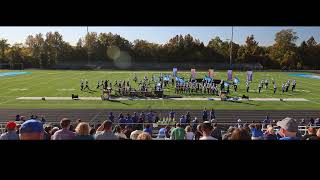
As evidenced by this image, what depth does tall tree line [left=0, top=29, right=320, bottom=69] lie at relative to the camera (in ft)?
222

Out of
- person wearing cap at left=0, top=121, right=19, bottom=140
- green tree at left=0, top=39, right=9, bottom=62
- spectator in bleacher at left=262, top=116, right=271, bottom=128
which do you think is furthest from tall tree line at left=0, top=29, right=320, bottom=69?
person wearing cap at left=0, top=121, right=19, bottom=140

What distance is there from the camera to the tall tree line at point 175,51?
67812mm

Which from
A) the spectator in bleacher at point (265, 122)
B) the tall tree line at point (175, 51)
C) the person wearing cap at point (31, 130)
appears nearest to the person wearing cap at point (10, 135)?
the person wearing cap at point (31, 130)

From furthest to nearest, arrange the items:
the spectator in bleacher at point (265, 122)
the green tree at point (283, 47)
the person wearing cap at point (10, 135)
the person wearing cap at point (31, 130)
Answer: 1. the green tree at point (283, 47)
2. the spectator in bleacher at point (265, 122)
3. the person wearing cap at point (10, 135)
4. the person wearing cap at point (31, 130)

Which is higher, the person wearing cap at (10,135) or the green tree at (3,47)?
the green tree at (3,47)

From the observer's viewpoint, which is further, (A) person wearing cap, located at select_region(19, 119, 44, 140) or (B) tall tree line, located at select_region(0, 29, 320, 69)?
(B) tall tree line, located at select_region(0, 29, 320, 69)

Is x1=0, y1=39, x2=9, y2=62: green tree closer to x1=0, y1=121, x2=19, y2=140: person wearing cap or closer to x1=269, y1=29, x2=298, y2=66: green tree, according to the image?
x1=269, y1=29, x2=298, y2=66: green tree

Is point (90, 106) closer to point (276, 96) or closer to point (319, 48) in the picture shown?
point (276, 96)

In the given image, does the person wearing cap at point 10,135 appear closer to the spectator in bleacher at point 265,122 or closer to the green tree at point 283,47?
the spectator in bleacher at point 265,122

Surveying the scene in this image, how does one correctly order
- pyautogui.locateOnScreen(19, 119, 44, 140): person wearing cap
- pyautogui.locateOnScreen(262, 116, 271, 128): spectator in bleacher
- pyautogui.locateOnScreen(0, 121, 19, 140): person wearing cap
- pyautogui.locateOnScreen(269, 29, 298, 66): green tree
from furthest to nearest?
pyautogui.locateOnScreen(269, 29, 298, 66): green tree
pyautogui.locateOnScreen(262, 116, 271, 128): spectator in bleacher
pyautogui.locateOnScreen(0, 121, 19, 140): person wearing cap
pyautogui.locateOnScreen(19, 119, 44, 140): person wearing cap

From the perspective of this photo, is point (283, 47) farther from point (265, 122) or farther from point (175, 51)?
point (265, 122)

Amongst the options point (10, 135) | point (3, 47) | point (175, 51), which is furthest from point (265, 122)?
point (3, 47)

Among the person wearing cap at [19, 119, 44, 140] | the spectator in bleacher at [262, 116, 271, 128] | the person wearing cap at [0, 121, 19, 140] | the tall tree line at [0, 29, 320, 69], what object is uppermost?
the tall tree line at [0, 29, 320, 69]
